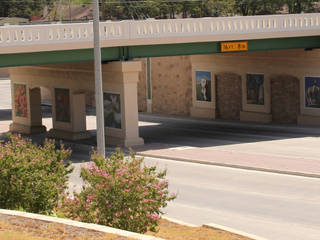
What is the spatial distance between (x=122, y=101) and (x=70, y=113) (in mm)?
6433

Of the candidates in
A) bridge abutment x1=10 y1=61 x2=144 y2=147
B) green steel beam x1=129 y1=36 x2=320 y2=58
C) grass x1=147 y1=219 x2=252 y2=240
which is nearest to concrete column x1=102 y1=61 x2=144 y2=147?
bridge abutment x1=10 y1=61 x2=144 y2=147

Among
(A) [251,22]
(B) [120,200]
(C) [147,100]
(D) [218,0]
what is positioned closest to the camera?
(B) [120,200]

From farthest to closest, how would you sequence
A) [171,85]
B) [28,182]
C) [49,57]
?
1. [171,85]
2. [49,57]
3. [28,182]

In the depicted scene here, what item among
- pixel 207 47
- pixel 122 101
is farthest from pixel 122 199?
pixel 207 47

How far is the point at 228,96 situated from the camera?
54.8 m

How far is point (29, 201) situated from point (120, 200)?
3.18 metres

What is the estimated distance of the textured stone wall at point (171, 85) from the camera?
58.2 metres

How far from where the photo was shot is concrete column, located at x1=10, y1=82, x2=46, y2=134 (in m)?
48.2

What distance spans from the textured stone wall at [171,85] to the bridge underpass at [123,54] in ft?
21.4

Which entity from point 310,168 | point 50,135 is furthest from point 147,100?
point 310,168

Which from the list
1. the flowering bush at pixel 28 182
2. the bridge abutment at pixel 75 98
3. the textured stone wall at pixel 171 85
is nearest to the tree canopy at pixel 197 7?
the textured stone wall at pixel 171 85

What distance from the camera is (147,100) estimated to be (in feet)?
205

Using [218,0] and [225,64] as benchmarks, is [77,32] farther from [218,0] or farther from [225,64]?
[218,0]

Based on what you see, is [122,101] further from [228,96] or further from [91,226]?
[91,226]
